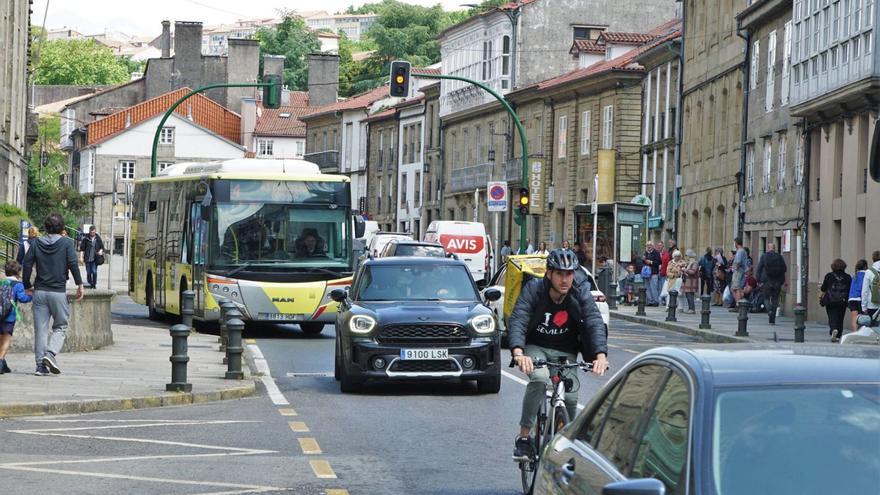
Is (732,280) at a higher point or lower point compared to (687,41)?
lower

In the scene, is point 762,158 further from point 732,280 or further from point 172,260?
point 172,260

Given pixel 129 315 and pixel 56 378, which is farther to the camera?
pixel 129 315

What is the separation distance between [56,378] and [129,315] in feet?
59.9

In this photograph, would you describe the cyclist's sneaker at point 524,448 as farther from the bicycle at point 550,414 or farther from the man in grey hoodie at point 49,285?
the man in grey hoodie at point 49,285

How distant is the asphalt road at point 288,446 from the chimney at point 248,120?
10145cm

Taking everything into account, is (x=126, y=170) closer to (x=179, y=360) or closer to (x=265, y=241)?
(x=265, y=241)

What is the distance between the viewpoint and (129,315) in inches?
1465

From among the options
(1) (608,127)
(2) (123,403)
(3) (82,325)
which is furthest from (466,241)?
(2) (123,403)

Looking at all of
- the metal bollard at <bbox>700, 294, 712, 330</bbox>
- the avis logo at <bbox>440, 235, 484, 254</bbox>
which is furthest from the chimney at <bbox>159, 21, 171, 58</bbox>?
the metal bollard at <bbox>700, 294, 712, 330</bbox>

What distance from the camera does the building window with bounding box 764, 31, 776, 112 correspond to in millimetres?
48781

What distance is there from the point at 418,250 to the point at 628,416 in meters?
37.5

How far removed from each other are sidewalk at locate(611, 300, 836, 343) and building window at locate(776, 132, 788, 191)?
12.2 feet

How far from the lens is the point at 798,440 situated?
5457 millimetres

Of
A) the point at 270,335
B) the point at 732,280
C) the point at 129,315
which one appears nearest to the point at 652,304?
the point at 732,280
